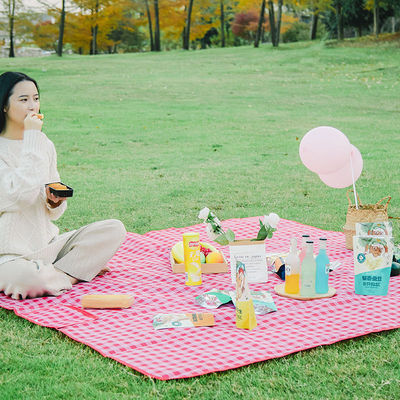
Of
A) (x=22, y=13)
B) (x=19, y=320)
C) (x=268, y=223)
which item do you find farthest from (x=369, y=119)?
(x=22, y=13)

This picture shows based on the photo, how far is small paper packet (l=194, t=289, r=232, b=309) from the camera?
4.06 metres

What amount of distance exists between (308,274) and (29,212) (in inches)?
75.8

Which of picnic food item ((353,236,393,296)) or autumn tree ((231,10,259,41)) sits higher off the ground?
autumn tree ((231,10,259,41))

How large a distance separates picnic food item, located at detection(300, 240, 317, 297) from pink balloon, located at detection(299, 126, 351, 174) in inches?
52.2

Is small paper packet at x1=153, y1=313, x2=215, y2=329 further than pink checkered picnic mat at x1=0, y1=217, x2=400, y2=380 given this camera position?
Yes

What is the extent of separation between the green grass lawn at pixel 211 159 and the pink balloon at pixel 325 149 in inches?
40.3

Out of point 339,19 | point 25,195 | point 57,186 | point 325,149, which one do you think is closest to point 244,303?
point 57,186

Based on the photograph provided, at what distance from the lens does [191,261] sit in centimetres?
448

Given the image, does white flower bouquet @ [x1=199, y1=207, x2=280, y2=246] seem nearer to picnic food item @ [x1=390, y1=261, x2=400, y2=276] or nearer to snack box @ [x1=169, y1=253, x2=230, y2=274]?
snack box @ [x1=169, y1=253, x2=230, y2=274]

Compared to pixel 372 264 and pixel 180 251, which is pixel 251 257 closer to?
pixel 180 251

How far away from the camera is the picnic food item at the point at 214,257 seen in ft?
15.9

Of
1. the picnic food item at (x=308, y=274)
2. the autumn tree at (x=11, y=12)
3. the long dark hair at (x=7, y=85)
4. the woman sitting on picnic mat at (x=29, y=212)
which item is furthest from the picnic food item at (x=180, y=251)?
the autumn tree at (x=11, y=12)

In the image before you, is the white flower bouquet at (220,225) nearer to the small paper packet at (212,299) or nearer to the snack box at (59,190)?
the small paper packet at (212,299)

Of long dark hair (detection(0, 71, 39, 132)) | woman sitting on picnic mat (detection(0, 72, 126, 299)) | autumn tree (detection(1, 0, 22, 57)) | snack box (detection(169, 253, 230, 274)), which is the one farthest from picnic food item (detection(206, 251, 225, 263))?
autumn tree (detection(1, 0, 22, 57))
